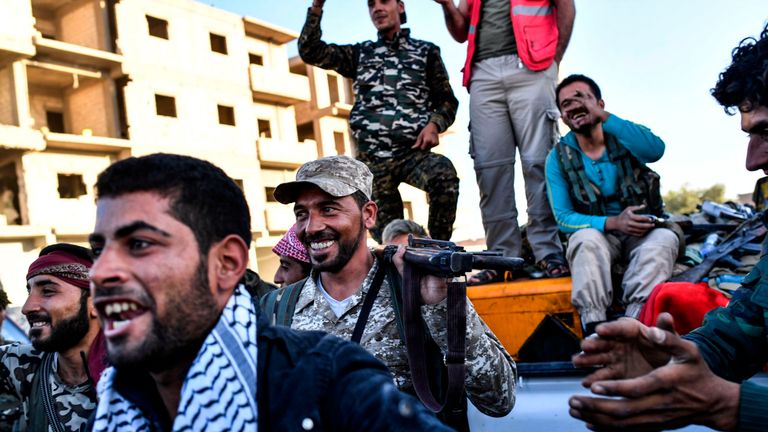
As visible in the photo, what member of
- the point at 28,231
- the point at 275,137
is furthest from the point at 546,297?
the point at 275,137

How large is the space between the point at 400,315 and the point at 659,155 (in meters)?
2.12

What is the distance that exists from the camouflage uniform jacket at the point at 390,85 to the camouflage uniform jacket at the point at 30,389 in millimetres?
2547

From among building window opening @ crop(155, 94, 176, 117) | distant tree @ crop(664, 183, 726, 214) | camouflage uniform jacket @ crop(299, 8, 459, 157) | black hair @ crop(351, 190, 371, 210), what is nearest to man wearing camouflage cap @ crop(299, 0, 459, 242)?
camouflage uniform jacket @ crop(299, 8, 459, 157)

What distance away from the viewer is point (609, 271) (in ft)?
11.3

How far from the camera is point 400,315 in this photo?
2635 mm

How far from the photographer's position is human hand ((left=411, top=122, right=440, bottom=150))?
4.54 meters

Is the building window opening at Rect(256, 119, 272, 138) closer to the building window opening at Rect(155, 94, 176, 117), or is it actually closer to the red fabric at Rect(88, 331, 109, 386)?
the building window opening at Rect(155, 94, 176, 117)

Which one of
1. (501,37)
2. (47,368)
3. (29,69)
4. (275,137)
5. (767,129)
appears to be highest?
(29,69)

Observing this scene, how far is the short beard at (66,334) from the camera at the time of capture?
10.2 ft

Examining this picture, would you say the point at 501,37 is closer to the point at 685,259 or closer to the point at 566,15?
the point at 566,15

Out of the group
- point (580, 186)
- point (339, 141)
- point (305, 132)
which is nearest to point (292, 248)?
point (580, 186)

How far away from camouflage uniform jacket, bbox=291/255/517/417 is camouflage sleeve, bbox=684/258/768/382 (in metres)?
0.79

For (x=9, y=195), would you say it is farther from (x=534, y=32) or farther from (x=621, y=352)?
(x=621, y=352)

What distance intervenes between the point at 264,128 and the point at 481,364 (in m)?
26.5
